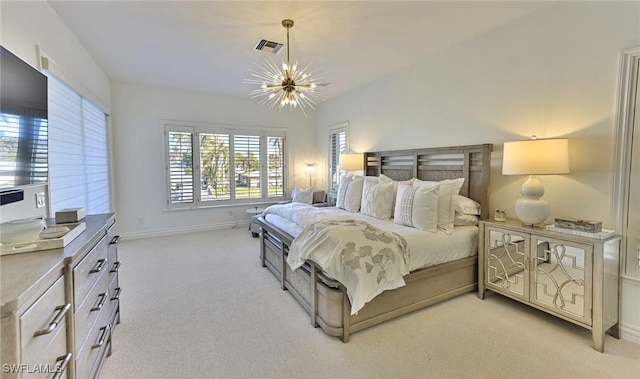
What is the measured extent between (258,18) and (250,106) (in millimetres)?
3503

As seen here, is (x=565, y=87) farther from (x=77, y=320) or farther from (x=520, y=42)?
(x=77, y=320)

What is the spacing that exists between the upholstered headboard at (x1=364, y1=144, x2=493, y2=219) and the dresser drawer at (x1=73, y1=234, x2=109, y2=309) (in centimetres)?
359

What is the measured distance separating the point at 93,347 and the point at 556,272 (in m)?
3.46

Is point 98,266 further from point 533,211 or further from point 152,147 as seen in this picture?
point 152,147

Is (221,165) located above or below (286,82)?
below

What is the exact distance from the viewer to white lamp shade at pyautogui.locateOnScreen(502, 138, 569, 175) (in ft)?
8.04

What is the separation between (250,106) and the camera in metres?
6.30

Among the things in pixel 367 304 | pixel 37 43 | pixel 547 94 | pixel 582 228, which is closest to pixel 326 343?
pixel 367 304

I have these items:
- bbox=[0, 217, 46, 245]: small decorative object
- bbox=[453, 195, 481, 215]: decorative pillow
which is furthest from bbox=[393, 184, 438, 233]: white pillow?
bbox=[0, 217, 46, 245]: small decorative object

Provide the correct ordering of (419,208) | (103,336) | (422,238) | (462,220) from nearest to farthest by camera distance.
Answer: (103,336) → (422,238) → (419,208) → (462,220)

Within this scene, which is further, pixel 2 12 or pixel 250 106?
pixel 250 106

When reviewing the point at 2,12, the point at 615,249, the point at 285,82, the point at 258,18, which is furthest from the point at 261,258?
the point at 615,249

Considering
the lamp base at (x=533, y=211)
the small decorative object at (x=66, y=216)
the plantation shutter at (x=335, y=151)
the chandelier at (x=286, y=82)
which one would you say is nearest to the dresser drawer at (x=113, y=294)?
the small decorative object at (x=66, y=216)

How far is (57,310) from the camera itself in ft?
3.99
